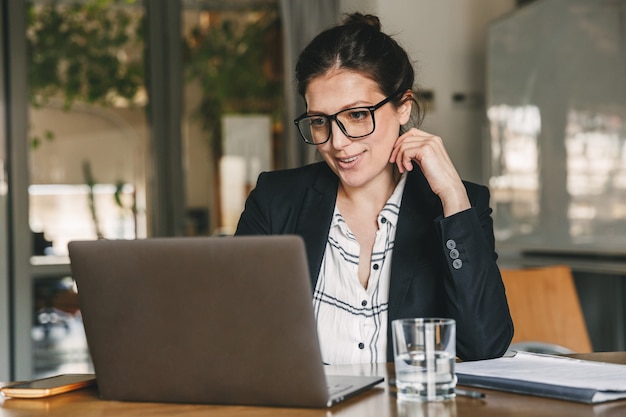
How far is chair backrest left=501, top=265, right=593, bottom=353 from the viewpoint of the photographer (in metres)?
2.82

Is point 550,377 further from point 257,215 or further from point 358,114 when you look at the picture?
point 257,215

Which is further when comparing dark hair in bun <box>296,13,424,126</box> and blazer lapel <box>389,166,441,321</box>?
dark hair in bun <box>296,13,424,126</box>

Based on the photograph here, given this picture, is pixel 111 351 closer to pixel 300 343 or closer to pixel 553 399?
pixel 300 343

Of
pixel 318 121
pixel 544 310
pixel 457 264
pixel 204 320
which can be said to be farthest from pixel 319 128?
pixel 544 310

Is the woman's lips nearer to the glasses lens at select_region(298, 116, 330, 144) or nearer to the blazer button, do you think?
the glasses lens at select_region(298, 116, 330, 144)

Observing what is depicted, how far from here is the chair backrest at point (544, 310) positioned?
9.25 feet

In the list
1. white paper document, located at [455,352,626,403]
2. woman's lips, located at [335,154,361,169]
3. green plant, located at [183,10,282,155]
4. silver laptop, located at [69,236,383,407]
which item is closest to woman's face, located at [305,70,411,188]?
woman's lips, located at [335,154,361,169]

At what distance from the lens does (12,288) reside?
14.0 ft

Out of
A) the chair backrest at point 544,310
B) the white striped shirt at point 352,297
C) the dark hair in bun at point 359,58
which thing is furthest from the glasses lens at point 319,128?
the chair backrest at point 544,310

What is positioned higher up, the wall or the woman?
the wall

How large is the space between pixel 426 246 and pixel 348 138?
0.92 feet

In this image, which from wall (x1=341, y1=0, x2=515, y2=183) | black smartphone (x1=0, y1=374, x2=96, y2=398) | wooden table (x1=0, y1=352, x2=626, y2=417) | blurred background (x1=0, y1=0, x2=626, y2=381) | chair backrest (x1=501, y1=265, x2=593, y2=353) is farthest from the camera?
wall (x1=341, y1=0, x2=515, y2=183)

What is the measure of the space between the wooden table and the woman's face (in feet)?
2.22

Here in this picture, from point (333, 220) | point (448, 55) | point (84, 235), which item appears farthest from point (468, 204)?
point (84, 235)
